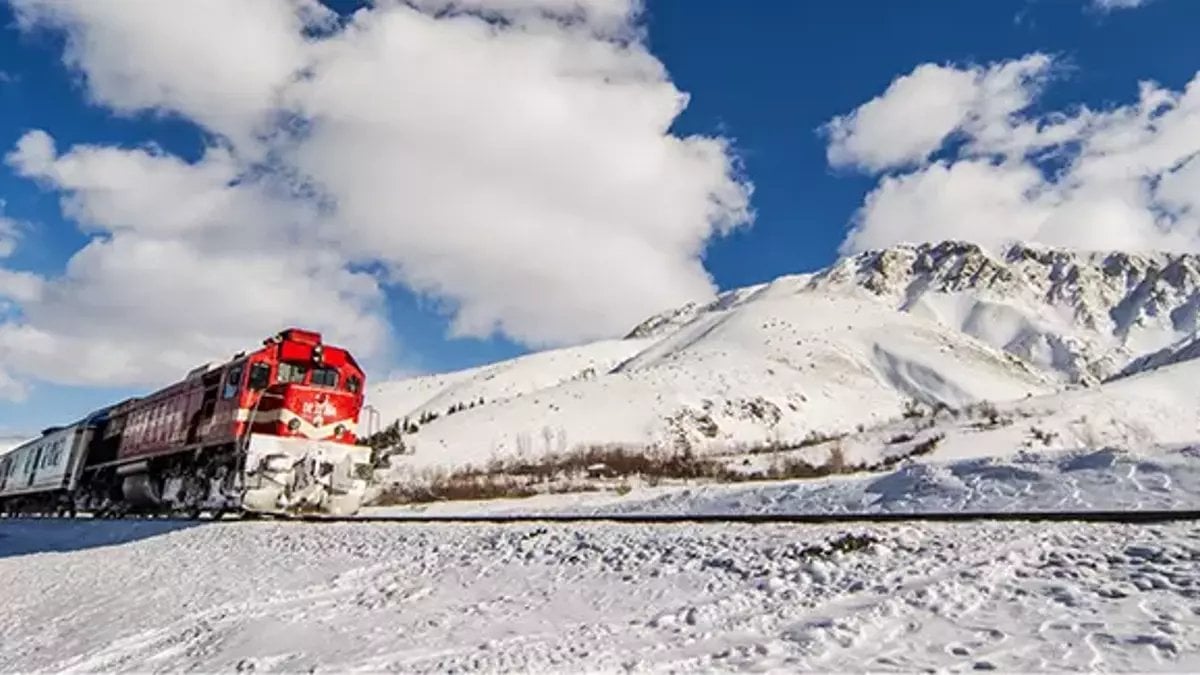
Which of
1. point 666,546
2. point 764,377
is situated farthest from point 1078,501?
point 764,377

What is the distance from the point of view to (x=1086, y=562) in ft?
21.4

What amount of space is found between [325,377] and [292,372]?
2.63ft

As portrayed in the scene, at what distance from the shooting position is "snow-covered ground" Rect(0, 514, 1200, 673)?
17.7 feet

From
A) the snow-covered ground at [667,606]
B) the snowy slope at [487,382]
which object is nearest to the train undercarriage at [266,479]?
the snow-covered ground at [667,606]

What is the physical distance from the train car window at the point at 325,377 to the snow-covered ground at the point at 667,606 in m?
9.45

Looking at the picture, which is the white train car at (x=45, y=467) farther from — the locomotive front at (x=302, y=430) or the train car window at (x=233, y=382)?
the locomotive front at (x=302, y=430)

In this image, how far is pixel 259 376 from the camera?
2016 cm

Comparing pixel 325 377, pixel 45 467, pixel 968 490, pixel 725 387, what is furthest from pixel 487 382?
pixel 968 490

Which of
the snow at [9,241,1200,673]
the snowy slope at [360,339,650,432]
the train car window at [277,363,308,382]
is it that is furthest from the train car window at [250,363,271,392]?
the snowy slope at [360,339,650,432]

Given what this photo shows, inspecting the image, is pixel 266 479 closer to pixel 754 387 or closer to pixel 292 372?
pixel 292 372

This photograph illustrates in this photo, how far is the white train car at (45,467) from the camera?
30094 mm

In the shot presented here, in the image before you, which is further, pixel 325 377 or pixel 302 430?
pixel 325 377

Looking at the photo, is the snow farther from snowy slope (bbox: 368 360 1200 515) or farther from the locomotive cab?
the locomotive cab

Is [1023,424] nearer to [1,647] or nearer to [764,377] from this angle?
[1,647]
